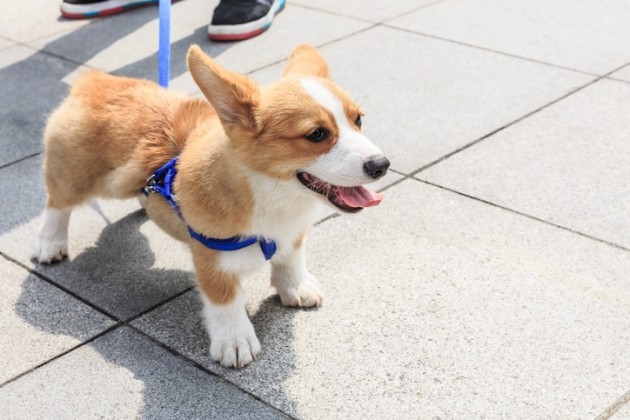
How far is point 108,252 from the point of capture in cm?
448

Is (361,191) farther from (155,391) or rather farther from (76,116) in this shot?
(76,116)

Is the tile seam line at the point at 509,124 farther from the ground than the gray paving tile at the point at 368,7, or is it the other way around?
the tile seam line at the point at 509,124

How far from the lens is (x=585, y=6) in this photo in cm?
Answer: 725

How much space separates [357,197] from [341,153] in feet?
0.82

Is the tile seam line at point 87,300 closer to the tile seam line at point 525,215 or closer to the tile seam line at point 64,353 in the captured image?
Answer: the tile seam line at point 64,353

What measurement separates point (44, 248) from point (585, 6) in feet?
16.4

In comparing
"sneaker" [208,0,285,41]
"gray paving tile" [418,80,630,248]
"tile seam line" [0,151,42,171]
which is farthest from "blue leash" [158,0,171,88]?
"sneaker" [208,0,285,41]

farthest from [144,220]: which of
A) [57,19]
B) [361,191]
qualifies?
[57,19]

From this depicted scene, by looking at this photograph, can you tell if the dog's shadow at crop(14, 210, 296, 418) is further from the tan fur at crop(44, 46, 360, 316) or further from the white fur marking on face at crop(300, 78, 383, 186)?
the white fur marking on face at crop(300, 78, 383, 186)

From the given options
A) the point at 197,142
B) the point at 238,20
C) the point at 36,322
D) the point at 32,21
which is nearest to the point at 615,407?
the point at 197,142

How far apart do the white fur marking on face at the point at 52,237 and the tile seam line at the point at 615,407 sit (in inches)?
104

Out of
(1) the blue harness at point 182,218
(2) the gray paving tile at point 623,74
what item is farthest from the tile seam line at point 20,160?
(2) the gray paving tile at point 623,74

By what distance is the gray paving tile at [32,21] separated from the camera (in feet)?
24.3

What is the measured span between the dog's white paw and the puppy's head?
721 millimetres
